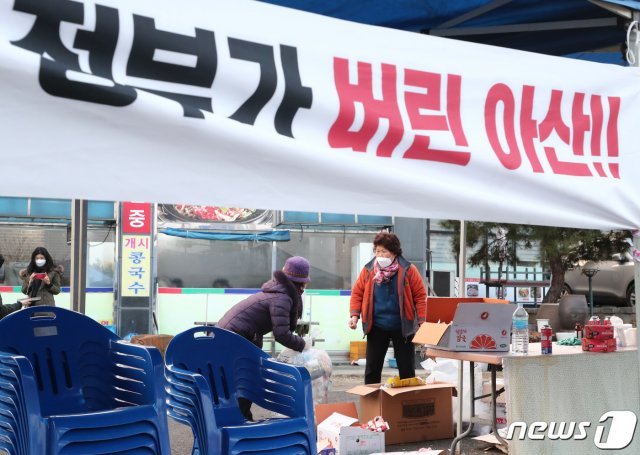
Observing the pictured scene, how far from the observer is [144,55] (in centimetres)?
267

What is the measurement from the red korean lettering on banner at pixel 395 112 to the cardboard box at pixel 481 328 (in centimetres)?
231

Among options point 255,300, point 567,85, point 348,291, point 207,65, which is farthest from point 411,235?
point 207,65

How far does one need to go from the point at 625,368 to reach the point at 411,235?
31.2ft

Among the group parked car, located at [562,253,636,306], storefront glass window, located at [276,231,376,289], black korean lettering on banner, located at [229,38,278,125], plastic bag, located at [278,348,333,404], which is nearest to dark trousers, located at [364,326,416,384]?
plastic bag, located at [278,348,333,404]

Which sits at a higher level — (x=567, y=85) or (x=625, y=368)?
(x=567, y=85)

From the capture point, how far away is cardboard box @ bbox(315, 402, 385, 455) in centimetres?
565

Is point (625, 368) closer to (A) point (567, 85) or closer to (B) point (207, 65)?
(A) point (567, 85)

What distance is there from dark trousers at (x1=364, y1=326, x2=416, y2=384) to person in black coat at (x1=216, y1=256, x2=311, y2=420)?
5.12 feet

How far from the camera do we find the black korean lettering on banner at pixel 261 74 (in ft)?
9.40

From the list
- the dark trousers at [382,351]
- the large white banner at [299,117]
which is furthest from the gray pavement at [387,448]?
the large white banner at [299,117]

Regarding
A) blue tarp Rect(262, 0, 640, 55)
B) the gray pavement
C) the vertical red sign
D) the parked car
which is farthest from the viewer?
the parked car

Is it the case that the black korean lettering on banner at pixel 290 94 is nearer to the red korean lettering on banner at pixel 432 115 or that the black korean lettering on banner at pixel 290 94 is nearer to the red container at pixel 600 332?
the red korean lettering on banner at pixel 432 115

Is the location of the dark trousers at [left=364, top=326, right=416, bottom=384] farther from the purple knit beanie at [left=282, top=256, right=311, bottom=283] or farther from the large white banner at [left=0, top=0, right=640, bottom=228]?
the large white banner at [left=0, top=0, right=640, bottom=228]

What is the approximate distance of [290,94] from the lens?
2979mm
